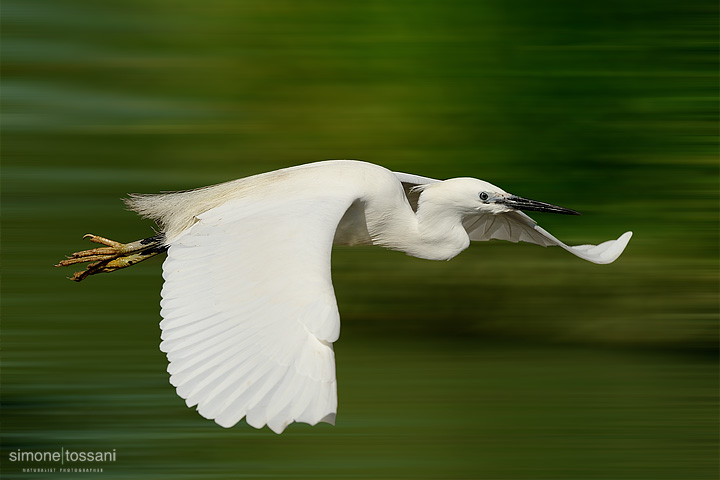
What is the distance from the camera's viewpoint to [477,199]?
2969mm

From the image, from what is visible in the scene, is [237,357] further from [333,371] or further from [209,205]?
[209,205]

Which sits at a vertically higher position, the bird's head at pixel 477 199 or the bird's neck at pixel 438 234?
the bird's head at pixel 477 199

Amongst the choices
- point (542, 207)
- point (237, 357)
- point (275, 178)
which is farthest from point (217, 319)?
point (542, 207)

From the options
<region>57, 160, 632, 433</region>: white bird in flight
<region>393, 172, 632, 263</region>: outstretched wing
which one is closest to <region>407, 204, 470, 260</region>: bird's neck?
<region>57, 160, 632, 433</region>: white bird in flight

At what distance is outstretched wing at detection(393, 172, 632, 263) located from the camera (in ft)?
10.5

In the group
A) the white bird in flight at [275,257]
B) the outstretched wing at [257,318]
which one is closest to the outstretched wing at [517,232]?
the white bird in flight at [275,257]

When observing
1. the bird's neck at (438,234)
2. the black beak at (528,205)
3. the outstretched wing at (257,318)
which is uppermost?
the black beak at (528,205)

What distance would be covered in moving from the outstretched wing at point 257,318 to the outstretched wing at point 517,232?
75 centimetres

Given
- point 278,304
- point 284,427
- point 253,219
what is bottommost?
point 284,427

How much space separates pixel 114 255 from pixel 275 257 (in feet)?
3.38

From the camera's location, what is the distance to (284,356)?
2150mm

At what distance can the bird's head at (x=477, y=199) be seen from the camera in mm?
2967

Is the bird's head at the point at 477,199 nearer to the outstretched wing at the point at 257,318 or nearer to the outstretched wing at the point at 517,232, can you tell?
the outstretched wing at the point at 517,232

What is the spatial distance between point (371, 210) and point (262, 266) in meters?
0.66
